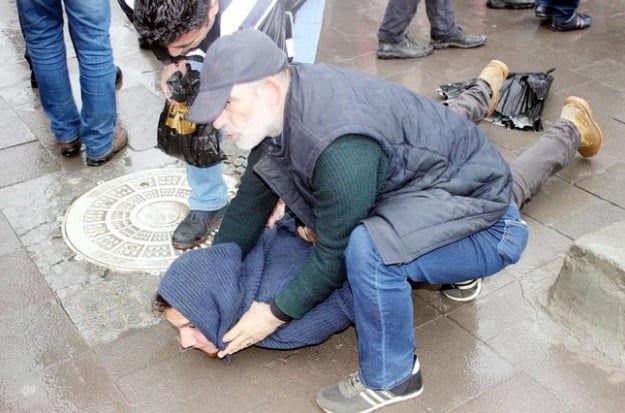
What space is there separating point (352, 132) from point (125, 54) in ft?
12.3

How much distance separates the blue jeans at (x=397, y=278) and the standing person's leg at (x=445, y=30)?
3.15 m

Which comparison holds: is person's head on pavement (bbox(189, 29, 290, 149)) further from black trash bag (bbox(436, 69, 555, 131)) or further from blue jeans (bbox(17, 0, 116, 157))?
black trash bag (bbox(436, 69, 555, 131))

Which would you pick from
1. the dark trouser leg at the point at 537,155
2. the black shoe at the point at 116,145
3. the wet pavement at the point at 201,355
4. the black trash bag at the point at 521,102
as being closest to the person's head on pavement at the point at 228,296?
the wet pavement at the point at 201,355

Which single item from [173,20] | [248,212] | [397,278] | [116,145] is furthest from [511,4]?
[397,278]

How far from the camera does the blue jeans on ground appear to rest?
6.00 m

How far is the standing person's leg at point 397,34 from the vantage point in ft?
18.3

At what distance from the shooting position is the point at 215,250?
2904 mm

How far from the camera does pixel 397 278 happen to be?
2596 millimetres

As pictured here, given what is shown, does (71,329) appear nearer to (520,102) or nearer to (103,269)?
(103,269)

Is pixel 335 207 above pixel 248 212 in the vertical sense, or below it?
above

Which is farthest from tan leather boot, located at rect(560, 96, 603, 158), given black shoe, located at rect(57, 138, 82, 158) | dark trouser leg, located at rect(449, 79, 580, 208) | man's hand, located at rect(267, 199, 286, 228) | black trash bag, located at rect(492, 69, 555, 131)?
black shoe, located at rect(57, 138, 82, 158)

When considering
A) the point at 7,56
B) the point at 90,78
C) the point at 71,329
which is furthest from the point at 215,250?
the point at 7,56

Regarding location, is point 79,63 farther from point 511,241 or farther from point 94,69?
point 511,241

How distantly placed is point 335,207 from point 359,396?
736 millimetres
